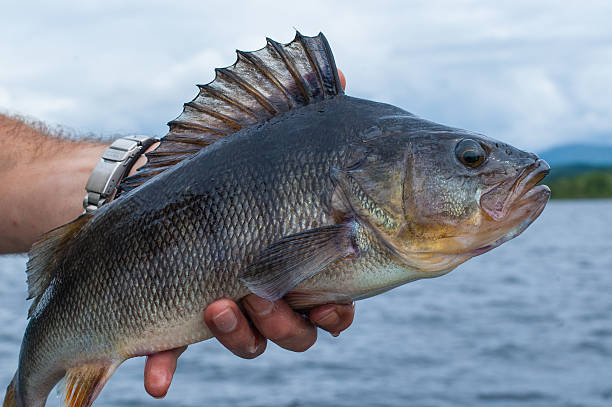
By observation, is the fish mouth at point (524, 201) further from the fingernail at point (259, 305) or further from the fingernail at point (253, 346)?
the fingernail at point (253, 346)

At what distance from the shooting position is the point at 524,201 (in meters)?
2.57

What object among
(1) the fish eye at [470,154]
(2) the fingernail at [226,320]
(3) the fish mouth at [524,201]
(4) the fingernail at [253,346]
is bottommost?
(4) the fingernail at [253,346]

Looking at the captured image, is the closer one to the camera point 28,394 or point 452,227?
point 452,227

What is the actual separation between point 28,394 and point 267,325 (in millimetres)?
1321

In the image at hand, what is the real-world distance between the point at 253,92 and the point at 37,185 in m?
2.46

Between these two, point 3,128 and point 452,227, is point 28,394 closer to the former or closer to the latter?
point 452,227

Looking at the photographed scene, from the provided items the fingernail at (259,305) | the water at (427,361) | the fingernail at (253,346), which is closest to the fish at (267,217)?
the fingernail at (259,305)

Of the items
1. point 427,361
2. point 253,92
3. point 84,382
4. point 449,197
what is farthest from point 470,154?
point 427,361

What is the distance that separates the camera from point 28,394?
3291 mm

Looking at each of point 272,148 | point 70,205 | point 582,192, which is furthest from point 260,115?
point 582,192

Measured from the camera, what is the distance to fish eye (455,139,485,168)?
8.59 feet

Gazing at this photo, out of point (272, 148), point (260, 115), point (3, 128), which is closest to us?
point (272, 148)

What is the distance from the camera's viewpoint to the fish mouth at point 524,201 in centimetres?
256

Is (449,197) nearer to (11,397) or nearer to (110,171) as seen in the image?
(110,171)
